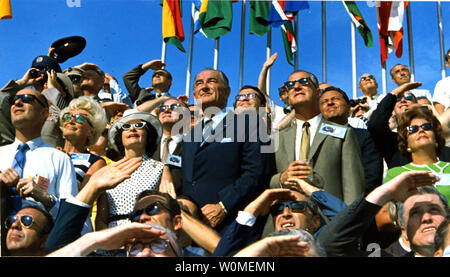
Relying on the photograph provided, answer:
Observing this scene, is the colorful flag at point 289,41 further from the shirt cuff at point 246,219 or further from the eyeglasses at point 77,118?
the shirt cuff at point 246,219

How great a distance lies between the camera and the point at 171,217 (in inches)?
129

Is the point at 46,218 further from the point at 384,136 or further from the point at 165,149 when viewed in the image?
the point at 384,136

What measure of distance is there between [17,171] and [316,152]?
2278 mm

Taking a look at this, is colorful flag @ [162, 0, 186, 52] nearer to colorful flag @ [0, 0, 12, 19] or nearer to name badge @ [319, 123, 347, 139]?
colorful flag @ [0, 0, 12, 19]

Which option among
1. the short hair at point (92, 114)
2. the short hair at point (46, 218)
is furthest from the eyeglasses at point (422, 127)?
the short hair at point (46, 218)

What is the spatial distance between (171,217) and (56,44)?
196 inches

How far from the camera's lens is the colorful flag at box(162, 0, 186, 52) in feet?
35.2

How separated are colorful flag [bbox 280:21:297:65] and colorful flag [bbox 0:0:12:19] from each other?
605cm

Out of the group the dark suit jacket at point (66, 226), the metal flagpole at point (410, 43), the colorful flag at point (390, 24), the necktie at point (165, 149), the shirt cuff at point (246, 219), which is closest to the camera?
the dark suit jacket at point (66, 226)

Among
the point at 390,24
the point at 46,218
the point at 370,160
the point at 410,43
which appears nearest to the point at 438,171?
the point at 370,160

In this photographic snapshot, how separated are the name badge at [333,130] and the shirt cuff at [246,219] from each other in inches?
53.4

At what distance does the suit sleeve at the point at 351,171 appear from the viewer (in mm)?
4051

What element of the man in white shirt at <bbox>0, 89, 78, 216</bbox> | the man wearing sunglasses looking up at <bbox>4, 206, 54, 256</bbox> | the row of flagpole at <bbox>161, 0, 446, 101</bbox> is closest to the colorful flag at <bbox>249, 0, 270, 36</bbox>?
the row of flagpole at <bbox>161, 0, 446, 101</bbox>
